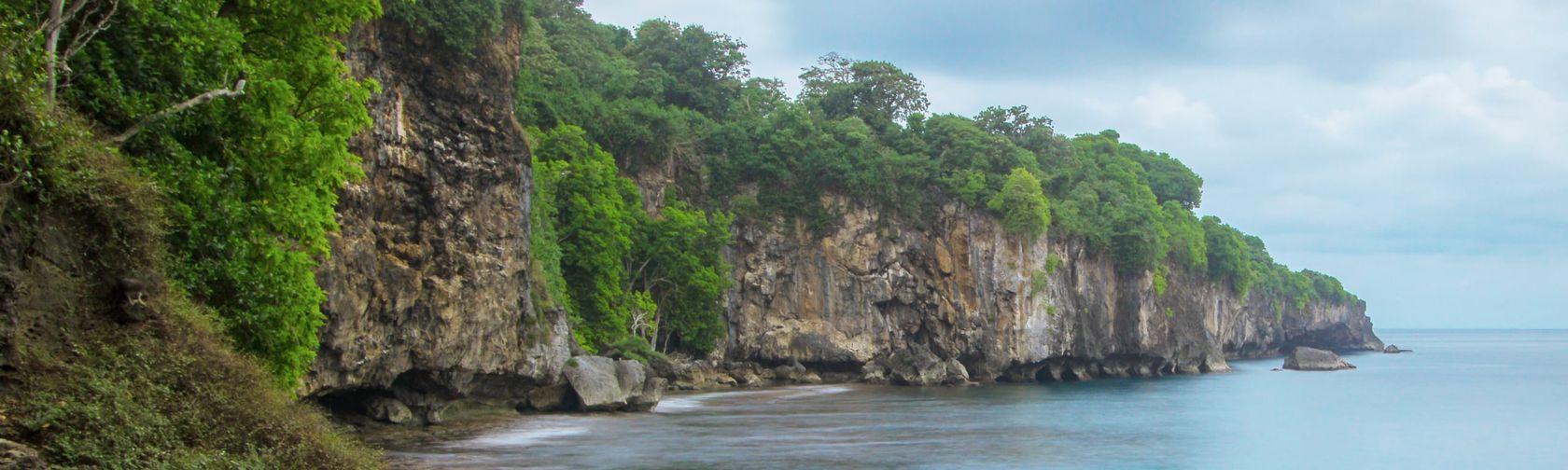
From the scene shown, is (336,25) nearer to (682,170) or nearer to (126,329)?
(126,329)

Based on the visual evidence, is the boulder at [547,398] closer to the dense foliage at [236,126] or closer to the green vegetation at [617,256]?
the green vegetation at [617,256]

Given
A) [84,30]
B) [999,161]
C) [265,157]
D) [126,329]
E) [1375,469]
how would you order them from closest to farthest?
[126,329] → [84,30] → [265,157] → [1375,469] → [999,161]

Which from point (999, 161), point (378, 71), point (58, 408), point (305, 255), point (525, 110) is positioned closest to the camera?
point (58, 408)

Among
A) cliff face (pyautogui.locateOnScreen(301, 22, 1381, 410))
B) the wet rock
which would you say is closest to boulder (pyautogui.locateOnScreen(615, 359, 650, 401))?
the wet rock

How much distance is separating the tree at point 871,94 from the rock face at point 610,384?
3497cm

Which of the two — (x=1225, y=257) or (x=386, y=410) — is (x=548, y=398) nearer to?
(x=386, y=410)

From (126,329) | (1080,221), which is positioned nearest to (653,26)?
(1080,221)

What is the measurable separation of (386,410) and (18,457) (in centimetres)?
2109

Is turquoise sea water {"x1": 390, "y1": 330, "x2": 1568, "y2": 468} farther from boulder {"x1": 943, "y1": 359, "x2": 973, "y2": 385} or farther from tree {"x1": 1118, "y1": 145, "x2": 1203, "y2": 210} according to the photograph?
tree {"x1": 1118, "y1": 145, "x2": 1203, "y2": 210}

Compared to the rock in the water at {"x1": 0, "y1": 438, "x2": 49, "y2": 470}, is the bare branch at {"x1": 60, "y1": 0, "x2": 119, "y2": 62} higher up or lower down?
higher up

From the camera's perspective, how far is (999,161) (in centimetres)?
6838

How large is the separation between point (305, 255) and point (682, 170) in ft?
150

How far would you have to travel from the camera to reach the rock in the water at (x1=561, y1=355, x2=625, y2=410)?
38156mm

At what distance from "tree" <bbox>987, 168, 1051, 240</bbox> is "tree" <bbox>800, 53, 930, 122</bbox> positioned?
10.3 metres
